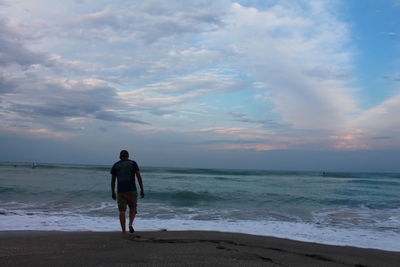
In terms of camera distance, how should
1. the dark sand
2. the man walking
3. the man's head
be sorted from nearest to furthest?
1. the dark sand
2. the man walking
3. the man's head

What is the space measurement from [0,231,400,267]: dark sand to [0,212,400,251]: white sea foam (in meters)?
0.89

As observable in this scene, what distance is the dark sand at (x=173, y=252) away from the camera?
4.23 meters

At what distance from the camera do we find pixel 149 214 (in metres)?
11.0

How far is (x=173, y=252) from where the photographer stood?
15.7 ft

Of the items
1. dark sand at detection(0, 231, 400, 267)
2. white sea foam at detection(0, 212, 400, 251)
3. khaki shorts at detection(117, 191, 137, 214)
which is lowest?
white sea foam at detection(0, 212, 400, 251)

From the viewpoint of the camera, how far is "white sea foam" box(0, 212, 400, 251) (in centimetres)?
751

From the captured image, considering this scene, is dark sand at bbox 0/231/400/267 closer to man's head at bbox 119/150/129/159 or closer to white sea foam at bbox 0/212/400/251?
white sea foam at bbox 0/212/400/251

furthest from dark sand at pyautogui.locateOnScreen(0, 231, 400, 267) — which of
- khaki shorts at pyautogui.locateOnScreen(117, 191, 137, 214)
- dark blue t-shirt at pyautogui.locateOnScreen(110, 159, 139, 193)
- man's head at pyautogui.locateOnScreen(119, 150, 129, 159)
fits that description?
man's head at pyautogui.locateOnScreen(119, 150, 129, 159)

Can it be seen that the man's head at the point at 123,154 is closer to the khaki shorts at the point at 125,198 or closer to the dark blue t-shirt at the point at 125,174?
the dark blue t-shirt at the point at 125,174

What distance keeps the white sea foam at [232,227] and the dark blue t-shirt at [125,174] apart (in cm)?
155

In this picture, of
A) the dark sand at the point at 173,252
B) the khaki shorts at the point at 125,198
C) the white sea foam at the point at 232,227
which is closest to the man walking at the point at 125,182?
the khaki shorts at the point at 125,198

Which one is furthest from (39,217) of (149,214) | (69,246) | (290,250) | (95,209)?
(290,250)

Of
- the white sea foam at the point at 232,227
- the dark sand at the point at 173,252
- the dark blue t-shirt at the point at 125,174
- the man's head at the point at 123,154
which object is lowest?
the white sea foam at the point at 232,227

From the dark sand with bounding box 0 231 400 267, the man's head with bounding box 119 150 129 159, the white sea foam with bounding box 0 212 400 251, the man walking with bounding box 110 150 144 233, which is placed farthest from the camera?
the white sea foam with bounding box 0 212 400 251
